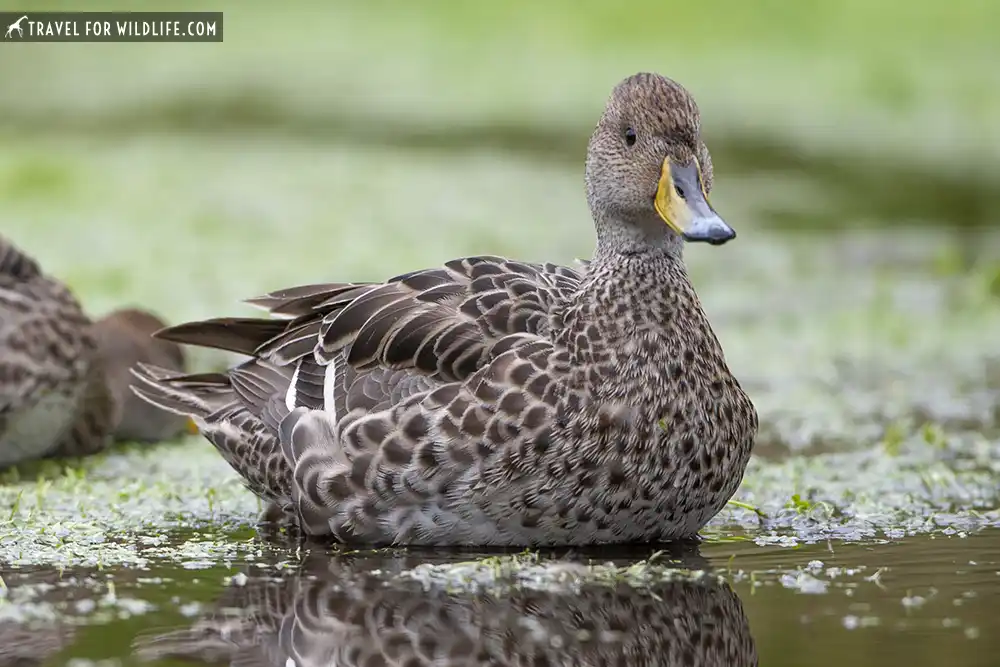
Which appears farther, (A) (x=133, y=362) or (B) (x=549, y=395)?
(A) (x=133, y=362)

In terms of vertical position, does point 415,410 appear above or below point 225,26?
below

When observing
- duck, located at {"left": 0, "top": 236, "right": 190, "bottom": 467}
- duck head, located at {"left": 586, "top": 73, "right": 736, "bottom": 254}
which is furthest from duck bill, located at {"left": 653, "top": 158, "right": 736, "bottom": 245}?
duck, located at {"left": 0, "top": 236, "right": 190, "bottom": 467}

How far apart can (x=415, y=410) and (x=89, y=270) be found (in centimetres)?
580

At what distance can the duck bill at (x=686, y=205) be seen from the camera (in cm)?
500

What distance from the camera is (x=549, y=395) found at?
5102 mm

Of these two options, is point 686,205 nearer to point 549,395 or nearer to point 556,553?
point 549,395

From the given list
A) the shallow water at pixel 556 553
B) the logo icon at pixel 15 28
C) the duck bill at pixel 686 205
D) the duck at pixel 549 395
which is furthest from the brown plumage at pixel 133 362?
the logo icon at pixel 15 28

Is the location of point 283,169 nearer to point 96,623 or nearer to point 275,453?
point 275,453

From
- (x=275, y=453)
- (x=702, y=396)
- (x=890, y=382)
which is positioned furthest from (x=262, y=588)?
(x=890, y=382)

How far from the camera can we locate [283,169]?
1368 cm

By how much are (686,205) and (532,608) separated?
139cm

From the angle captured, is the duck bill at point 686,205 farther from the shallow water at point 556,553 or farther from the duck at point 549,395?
the shallow water at point 556,553

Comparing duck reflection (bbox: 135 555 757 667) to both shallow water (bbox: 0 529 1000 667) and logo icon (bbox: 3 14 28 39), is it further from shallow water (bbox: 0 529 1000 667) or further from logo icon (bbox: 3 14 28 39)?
logo icon (bbox: 3 14 28 39)

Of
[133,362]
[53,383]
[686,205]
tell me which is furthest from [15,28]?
[686,205]
